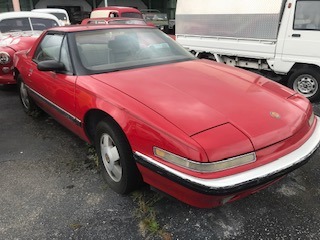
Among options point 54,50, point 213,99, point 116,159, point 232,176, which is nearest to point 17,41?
point 54,50

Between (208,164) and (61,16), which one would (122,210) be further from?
(61,16)

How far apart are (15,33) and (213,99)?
5870 millimetres

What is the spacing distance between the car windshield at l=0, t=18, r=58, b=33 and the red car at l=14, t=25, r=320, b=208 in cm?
387

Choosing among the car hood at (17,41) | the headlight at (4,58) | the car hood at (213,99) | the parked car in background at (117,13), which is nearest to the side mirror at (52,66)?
the car hood at (213,99)

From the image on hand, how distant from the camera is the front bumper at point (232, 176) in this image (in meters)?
1.93

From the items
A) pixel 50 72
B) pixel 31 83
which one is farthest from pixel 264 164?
pixel 31 83

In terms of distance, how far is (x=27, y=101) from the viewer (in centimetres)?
468

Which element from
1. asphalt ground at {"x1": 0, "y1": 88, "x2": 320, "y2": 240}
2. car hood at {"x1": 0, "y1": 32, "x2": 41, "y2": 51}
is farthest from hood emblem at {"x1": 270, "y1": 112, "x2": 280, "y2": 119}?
car hood at {"x1": 0, "y1": 32, "x2": 41, "y2": 51}

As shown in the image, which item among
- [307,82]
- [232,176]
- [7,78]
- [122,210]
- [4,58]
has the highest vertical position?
[4,58]

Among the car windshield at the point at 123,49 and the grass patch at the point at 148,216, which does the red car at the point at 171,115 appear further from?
the grass patch at the point at 148,216

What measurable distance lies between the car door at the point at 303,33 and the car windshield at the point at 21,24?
5.38 m

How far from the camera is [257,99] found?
2531mm

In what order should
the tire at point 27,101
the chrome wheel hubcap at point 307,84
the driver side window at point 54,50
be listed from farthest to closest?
the chrome wheel hubcap at point 307,84 → the tire at point 27,101 → the driver side window at point 54,50

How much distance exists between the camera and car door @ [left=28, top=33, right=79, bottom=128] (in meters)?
3.08
